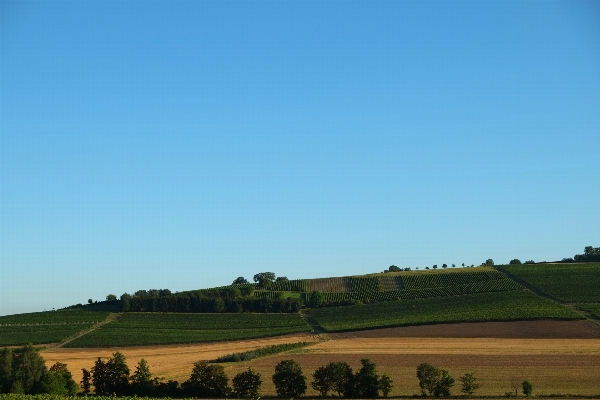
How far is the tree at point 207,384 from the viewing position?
7150cm

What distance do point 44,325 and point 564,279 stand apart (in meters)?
99.4

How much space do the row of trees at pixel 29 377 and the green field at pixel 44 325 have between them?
46.6 m

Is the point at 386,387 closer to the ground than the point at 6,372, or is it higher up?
closer to the ground

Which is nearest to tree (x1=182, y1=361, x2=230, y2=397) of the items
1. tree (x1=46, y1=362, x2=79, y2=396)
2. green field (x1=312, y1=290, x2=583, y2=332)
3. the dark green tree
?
tree (x1=46, y1=362, x2=79, y2=396)

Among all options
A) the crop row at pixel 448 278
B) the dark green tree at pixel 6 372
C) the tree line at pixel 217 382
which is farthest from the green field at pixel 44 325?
the crop row at pixel 448 278

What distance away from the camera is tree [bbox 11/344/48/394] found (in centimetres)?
7356

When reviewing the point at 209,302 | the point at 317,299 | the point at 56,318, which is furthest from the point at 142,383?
the point at 56,318

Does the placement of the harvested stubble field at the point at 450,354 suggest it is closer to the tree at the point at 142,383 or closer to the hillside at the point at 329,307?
the tree at the point at 142,383

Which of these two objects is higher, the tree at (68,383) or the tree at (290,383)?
the tree at (68,383)

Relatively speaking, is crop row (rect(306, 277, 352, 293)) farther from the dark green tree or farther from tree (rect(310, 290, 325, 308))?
the dark green tree

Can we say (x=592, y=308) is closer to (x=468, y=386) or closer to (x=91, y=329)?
(x=468, y=386)

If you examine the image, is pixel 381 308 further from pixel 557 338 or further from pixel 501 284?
pixel 557 338

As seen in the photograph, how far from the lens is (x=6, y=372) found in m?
74.0

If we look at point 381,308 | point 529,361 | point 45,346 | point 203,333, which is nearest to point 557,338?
point 529,361
